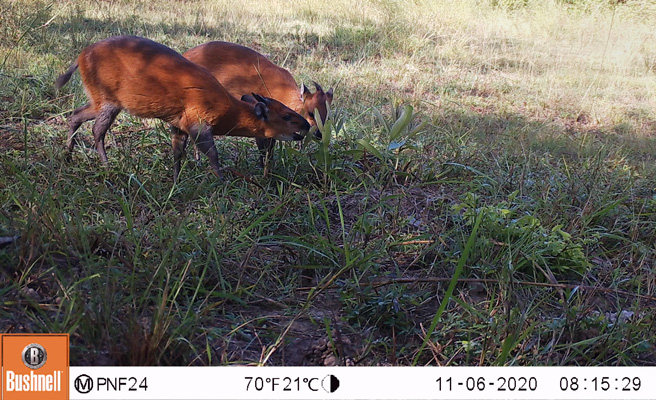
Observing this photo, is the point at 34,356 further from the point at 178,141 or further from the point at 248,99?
the point at 248,99

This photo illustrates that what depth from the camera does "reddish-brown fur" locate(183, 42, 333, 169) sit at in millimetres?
5000

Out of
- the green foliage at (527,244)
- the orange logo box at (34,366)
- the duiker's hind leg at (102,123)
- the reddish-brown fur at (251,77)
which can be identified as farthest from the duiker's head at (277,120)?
the orange logo box at (34,366)

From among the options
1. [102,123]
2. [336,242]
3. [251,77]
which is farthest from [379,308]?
[251,77]

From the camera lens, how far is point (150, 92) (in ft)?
12.4

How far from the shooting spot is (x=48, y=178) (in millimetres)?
3166

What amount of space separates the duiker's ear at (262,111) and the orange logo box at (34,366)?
2.49m

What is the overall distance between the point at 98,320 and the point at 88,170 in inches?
67.3

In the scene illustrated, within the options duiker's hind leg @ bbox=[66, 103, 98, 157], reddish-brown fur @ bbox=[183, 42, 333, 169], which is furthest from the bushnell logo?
reddish-brown fur @ bbox=[183, 42, 333, 169]

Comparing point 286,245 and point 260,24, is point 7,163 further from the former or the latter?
point 260,24

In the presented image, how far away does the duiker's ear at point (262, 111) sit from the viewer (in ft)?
13.5

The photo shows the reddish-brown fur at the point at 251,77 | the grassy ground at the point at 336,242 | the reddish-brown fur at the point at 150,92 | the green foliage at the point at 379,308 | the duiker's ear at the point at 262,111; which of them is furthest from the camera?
the reddish-brown fur at the point at 251,77

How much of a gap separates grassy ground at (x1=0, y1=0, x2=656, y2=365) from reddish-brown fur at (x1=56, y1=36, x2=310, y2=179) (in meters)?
0.18

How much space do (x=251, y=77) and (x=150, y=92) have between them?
1.45 meters

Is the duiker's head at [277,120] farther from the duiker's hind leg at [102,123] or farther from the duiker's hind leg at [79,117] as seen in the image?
Answer: the duiker's hind leg at [79,117]
